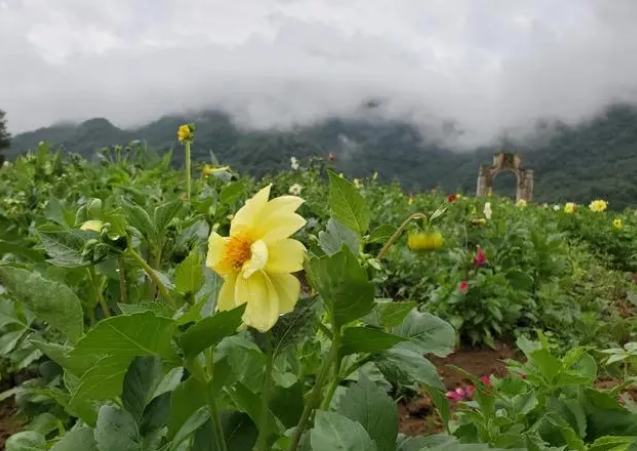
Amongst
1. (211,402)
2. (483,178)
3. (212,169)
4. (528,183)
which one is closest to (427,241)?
(211,402)

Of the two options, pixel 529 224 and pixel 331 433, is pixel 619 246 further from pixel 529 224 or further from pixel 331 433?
pixel 331 433

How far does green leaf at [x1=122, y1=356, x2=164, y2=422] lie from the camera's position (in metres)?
0.58

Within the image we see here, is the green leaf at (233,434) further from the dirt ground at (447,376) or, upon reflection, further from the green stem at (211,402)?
the dirt ground at (447,376)

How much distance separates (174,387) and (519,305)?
9.23 feet

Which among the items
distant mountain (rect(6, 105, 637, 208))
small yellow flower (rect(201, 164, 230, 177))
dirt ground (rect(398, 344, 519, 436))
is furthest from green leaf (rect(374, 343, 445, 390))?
distant mountain (rect(6, 105, 637, 208))

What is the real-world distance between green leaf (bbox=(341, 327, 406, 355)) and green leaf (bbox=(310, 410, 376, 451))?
0.21 feet

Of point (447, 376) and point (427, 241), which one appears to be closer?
point (427, 241)

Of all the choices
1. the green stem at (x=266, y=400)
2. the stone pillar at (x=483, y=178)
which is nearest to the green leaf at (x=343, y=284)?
the green stem at (x=266, y=400)

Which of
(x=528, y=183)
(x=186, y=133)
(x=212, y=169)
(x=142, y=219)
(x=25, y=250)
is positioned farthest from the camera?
(x=528, y=183)

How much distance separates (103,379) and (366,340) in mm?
251

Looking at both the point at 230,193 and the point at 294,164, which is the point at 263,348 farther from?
the point at 294,164

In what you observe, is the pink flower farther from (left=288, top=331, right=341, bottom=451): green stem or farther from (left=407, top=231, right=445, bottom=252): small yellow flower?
(left=288, top=331, right=341, bottom=451): green stem

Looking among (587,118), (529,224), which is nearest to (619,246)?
(529,224)

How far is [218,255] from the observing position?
58 cm
